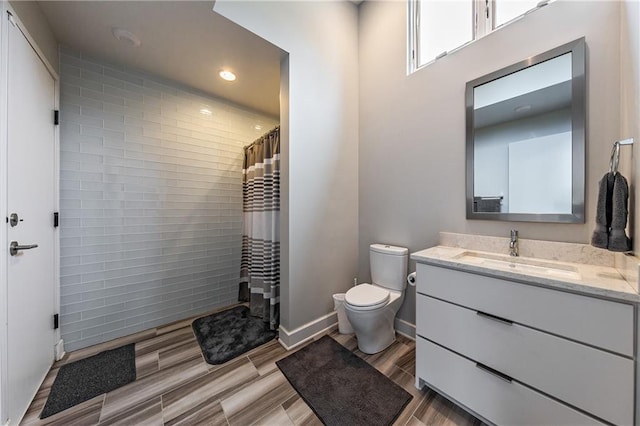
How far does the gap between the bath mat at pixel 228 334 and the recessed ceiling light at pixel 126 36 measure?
8.00ft

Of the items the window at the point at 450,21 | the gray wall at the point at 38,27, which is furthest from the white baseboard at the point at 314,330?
the gray wall at the point at 38,27

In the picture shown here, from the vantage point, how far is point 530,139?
4.54 ft

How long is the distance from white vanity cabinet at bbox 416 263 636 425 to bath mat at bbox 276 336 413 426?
0.80ft

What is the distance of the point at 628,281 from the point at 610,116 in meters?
0.85

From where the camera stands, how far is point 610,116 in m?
1.15

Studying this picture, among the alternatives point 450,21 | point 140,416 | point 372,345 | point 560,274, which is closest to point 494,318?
point 560,274

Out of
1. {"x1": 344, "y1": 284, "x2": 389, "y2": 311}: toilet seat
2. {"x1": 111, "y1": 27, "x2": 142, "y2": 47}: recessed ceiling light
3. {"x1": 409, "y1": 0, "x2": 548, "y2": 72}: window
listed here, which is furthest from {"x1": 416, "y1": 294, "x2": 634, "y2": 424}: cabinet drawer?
{"x1": 111, "y1": 27, "x2": 142, "y2": 47}: recessed ceiling light

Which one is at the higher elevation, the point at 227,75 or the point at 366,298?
the point at 227,75

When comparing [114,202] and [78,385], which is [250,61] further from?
[78,385]

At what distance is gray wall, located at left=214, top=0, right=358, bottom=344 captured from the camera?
1.81 m

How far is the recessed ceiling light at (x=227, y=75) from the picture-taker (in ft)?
6.84

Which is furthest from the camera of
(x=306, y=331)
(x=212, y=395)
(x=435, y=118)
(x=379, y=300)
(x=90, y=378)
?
(x=306, y=331)

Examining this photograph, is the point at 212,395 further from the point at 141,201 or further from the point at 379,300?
the point at 141,201

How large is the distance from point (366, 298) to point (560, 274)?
1.07 metres
